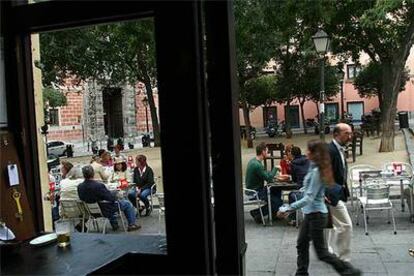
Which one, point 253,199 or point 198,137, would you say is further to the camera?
point 253,199

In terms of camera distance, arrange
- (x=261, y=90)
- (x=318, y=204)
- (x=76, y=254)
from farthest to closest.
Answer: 1. (x=261, y=90)
2. (x=318, y=204)
3. (x=76, y=254)

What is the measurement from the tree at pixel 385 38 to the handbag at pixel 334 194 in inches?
542

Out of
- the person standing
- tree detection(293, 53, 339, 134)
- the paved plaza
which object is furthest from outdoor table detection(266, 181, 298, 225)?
tree detection(293, 53, 339, 134)

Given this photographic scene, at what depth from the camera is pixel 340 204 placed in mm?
6246

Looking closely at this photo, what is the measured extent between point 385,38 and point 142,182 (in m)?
15.6

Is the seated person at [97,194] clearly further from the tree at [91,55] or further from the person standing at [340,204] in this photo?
the person standing at [340,204]

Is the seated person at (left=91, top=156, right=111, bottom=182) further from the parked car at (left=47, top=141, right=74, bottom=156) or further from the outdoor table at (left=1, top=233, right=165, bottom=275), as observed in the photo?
the parked car at (left=47, top=141, right=74, bottom=156)

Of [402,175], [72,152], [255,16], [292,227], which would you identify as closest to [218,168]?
[292,227]

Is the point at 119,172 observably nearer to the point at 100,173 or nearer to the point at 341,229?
the point at 100,173

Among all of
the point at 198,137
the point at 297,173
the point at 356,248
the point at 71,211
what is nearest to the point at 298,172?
the point at 297,173

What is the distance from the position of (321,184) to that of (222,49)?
3.48m

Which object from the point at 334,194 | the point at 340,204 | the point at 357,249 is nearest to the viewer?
the point at 334,194

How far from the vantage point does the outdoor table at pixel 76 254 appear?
295 centimetres

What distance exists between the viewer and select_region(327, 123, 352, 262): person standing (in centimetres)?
584
